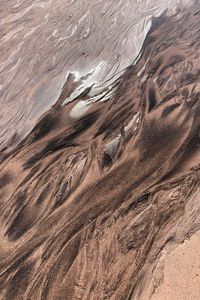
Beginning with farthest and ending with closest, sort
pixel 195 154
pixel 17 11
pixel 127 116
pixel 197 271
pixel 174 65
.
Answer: pixel 17 11 → pixel 174 65 → pixel 127 116 → pixel 195 154 → pixel 197 271

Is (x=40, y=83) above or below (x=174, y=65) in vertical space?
above

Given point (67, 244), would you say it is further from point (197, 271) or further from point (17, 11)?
point (17, 11)

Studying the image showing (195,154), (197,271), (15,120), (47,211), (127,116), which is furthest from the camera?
(15,120)

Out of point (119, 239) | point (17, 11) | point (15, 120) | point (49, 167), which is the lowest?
point (119, 239)

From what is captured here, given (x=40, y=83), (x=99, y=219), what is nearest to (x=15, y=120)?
(x=40, y=83)

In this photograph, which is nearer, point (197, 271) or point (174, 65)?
point (197, 271)

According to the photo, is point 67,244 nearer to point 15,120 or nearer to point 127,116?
point 127,116
